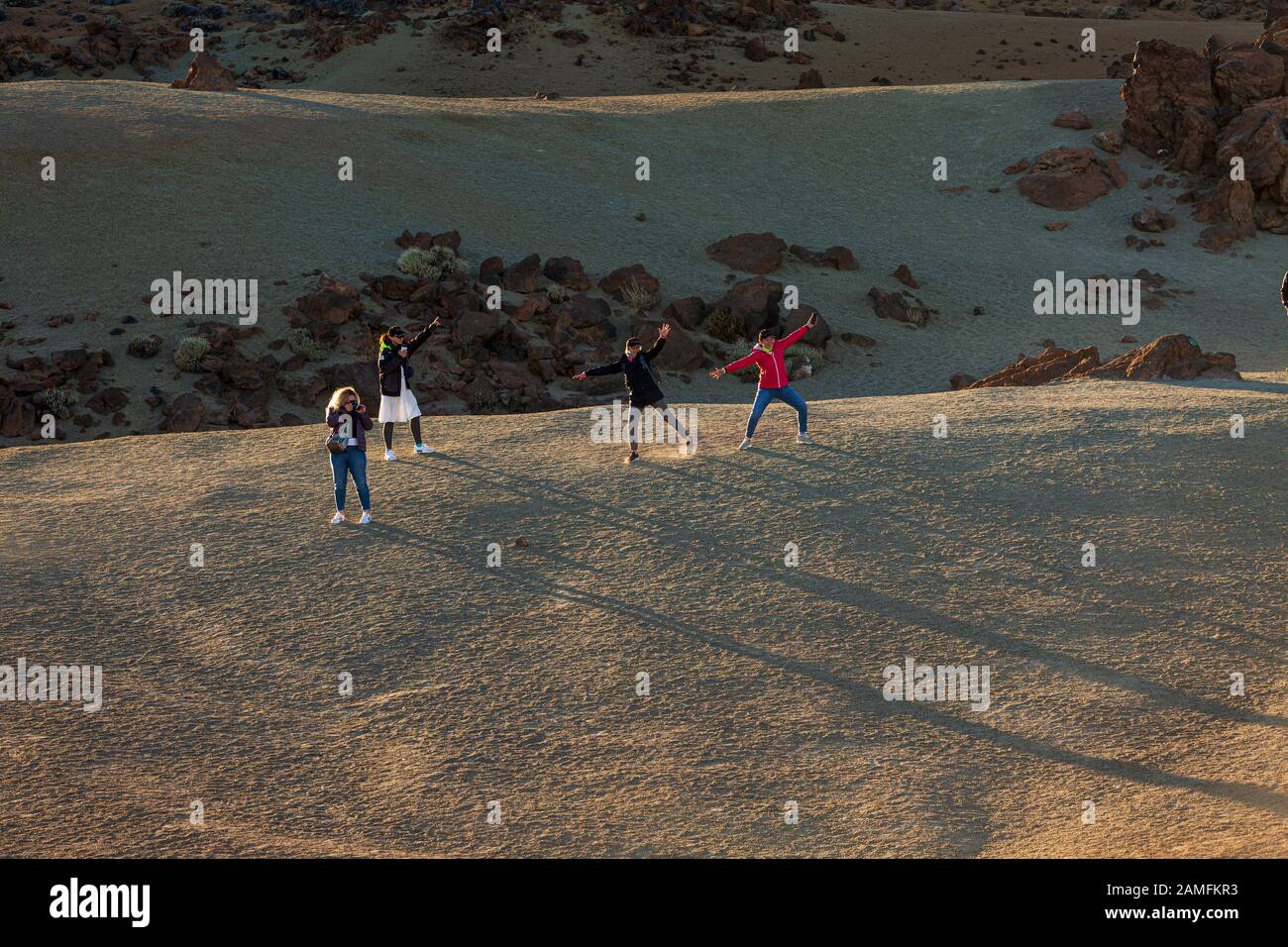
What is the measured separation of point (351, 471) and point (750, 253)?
20334mm

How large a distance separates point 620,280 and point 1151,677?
69.4 feet

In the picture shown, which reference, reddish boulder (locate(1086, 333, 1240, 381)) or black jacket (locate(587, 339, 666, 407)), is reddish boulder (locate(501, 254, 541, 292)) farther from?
black jacket (locate(587, 339, 666, 407))

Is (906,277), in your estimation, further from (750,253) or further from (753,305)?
(753,305)

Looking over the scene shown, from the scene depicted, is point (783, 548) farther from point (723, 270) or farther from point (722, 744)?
point (723, 270)

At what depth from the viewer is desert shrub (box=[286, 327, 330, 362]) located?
26500 mm

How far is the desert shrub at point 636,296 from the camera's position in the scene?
99.0 ft

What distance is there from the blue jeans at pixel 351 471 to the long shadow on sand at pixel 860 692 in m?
0.43

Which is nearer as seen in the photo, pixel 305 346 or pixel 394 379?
pixel 394 379

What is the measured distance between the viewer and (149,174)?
109 feet

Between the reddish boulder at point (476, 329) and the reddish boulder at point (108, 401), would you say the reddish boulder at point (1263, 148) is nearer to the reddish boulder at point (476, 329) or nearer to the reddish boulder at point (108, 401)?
the reddish boulder at point (476, 329)

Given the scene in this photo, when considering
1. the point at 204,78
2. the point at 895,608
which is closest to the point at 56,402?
the point at 895,608

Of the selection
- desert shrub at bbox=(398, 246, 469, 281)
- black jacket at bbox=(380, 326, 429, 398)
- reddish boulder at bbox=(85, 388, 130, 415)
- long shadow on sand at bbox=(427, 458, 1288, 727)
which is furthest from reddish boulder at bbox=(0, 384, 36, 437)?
long shadow on sand at bbox=(427, 458, 1288, 727)

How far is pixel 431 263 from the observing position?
30.4m

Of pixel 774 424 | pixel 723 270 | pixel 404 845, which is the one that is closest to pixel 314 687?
pixel 404 845
